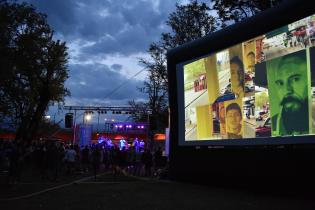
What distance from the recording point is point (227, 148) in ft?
60.2

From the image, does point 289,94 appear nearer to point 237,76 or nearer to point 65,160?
point 237,76

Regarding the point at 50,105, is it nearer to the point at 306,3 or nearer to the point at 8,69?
the point at 8,69

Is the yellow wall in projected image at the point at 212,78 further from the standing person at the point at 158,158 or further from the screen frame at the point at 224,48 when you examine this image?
the standing person at the point at 158,158

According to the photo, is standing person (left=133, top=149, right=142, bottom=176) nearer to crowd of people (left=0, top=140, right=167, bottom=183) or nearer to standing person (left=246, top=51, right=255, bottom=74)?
crowd of people (left=0, top=140, right=167, bottom=183)

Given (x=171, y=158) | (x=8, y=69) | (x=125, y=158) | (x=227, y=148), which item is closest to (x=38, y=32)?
(x=8, y=69)

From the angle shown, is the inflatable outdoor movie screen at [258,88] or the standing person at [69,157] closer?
the inflatable outdoor movie screen at [258,88]

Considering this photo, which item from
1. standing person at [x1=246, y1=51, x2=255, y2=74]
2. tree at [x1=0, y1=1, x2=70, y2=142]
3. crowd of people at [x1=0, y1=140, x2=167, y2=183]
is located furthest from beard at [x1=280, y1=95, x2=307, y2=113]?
tree at [x1=0, y1=1, x2=70, y2=142]

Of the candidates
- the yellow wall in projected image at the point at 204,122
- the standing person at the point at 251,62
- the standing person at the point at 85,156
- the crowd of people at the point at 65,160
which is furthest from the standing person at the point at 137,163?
the standing person at the point at 251,62

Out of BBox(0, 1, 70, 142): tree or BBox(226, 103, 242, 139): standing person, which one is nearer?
BBox(226, 103, 242, 139): standing person

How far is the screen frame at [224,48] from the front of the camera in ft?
49.5

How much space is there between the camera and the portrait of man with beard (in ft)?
47.6

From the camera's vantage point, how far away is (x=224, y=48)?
60.8 feet

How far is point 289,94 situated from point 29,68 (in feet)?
86.7

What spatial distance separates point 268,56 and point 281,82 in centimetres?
111
